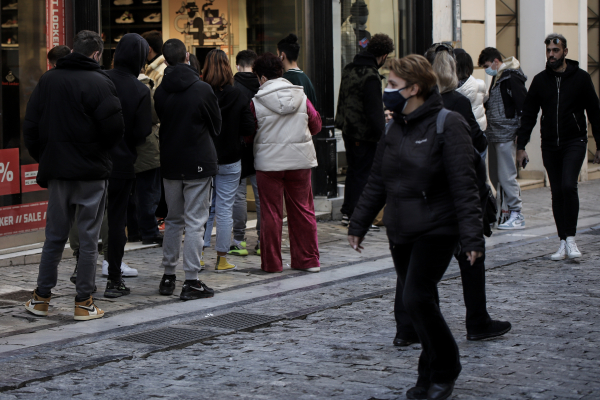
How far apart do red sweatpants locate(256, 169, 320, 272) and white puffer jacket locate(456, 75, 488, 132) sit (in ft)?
6.36

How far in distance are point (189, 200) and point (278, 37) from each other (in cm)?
568

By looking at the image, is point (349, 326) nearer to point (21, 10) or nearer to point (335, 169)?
point (21, 10)

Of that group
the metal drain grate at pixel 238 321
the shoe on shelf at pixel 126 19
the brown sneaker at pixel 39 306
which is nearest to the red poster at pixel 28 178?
the brown sneaker at pixel 39 306

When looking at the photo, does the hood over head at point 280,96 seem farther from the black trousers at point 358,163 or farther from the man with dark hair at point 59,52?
the black trousers at point 358,163

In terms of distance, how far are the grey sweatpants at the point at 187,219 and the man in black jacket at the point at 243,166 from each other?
129cm

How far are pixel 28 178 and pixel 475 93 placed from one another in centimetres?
457

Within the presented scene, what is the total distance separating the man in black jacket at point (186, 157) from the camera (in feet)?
22.7

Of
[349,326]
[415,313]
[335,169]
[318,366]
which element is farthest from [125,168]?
[335,169]

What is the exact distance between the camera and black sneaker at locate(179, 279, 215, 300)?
7004 mm

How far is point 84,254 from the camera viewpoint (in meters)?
6.32

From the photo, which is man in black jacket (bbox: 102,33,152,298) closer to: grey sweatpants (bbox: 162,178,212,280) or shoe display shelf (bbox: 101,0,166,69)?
grey sweatpants (bbox: 162,178,212,280)

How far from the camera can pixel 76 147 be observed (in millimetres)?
6152

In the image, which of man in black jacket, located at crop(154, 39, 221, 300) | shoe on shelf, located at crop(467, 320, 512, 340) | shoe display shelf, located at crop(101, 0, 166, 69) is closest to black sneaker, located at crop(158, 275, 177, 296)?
man in black jacket, located at crop(154, 39, 221, 300)

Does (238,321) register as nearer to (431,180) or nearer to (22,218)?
(431,180)
